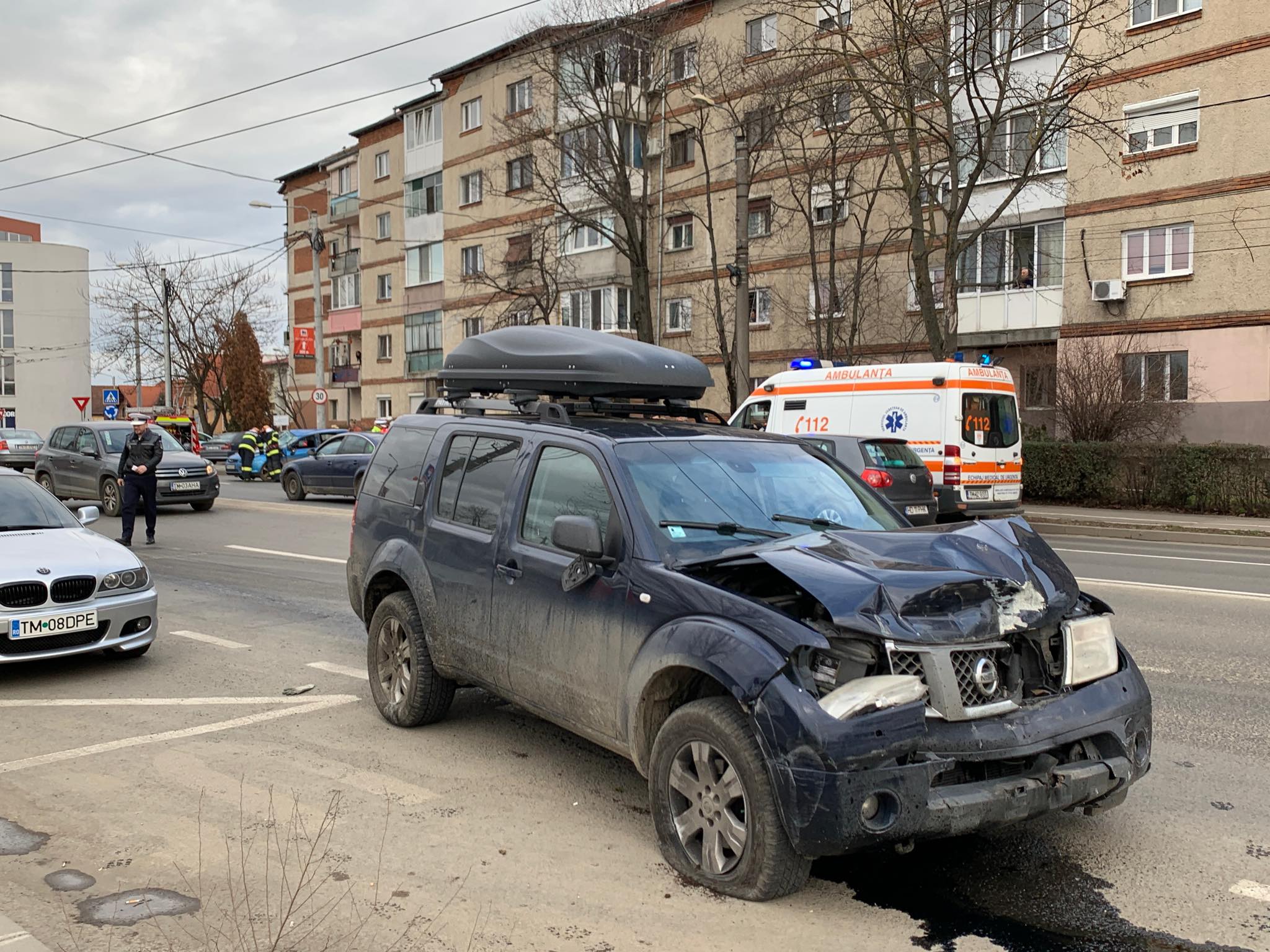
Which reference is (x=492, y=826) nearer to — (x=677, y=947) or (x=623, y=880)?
(x=623, y=880)

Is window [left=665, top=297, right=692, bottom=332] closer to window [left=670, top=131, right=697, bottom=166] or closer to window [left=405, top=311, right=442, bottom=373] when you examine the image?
window [left=670, top=131, right=697, bottom=166]

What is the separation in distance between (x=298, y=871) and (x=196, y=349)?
61.0 metres

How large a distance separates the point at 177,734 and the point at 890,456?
33.8ft

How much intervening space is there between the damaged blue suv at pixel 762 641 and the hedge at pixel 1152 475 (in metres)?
17.6

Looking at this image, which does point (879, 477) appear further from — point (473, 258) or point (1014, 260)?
point (473, 258)

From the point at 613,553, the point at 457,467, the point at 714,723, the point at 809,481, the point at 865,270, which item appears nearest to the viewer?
the point at 714,723

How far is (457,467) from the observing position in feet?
19.1

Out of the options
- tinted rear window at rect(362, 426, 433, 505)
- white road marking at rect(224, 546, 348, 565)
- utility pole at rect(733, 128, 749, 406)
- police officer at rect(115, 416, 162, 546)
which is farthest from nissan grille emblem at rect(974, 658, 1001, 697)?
utility pole at rect(733, 128, 749, 406)

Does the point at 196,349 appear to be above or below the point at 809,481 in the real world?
above

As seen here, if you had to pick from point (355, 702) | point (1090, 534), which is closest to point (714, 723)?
point (355, 702)

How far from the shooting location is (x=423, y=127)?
4841 cm

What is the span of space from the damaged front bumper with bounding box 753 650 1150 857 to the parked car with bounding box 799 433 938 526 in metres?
10.1

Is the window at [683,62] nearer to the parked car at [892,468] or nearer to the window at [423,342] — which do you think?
the window at [423,342]

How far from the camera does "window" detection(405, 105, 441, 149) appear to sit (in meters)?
47.7
